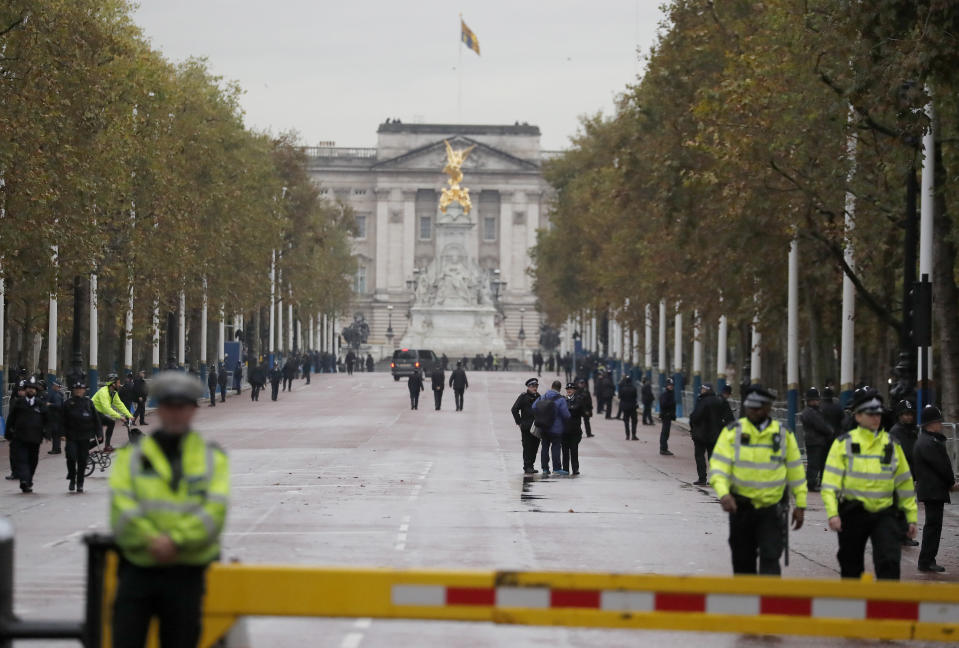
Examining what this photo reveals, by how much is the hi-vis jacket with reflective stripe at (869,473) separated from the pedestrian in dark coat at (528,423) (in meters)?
18.0

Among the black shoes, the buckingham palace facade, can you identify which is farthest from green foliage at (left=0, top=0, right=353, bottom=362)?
the buckingham palace facade

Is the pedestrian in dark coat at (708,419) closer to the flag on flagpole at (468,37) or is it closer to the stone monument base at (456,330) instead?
the stone monument base at (456,330)

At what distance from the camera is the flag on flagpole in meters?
162

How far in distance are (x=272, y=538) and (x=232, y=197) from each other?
51.2 meters

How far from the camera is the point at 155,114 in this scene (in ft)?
200

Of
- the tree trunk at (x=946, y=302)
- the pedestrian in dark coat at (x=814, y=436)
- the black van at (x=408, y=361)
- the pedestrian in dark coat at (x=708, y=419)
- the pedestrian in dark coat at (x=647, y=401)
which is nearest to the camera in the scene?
the pedestrian in dark coat at (x=814, y=436)

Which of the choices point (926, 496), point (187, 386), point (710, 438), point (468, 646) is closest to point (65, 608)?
point (468, 646)

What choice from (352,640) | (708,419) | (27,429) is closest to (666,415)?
(708,419)

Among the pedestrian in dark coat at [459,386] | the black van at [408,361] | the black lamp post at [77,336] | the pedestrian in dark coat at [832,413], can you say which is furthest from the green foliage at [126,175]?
the pedestrian in dark coat at [832,413]

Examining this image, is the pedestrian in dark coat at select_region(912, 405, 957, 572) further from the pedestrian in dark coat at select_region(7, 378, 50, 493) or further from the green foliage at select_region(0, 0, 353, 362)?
the green foliage at select_region(0, 0, 353, 362)

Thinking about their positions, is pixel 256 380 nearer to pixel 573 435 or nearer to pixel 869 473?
pixel 573 435

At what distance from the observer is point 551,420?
31.7 m

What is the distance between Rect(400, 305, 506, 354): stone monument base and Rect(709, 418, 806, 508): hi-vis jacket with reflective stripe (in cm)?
10989

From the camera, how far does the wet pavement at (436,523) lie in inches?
528
